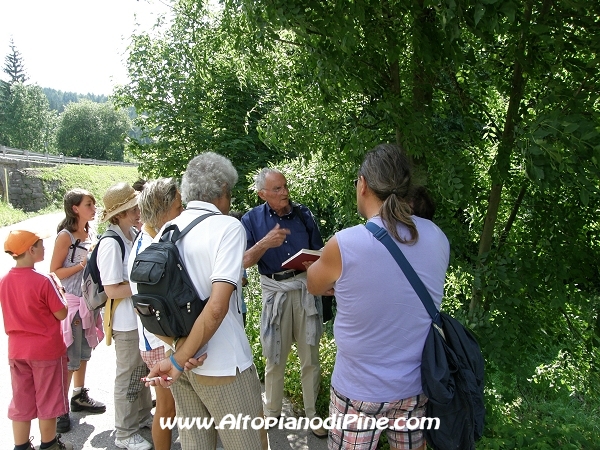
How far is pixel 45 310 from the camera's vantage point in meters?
3.54

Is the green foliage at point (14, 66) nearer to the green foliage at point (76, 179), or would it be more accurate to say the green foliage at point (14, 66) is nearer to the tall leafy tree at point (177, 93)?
the green foliage at point (76, 179)

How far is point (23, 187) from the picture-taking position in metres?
26.6

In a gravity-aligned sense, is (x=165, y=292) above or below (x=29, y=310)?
above

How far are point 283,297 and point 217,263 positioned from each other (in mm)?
1608

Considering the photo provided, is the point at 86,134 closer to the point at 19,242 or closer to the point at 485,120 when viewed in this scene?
the point at 19,242

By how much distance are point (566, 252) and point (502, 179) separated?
725 millimetres

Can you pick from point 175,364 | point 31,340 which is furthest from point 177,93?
point 175,364

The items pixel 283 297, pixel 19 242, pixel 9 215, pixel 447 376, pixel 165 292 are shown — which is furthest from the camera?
pixel 9 215

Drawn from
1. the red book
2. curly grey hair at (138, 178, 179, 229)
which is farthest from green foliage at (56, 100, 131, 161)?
the red book

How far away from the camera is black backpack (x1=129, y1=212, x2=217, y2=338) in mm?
2254

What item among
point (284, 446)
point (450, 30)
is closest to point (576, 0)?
point (450, 30)

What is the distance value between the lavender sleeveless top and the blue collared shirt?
5.70ft

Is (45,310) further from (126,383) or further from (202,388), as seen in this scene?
(202,388)

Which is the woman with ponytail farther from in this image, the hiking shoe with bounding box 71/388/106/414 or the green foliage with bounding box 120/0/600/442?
the hiking shoe with bounding box 71/388/106/414
